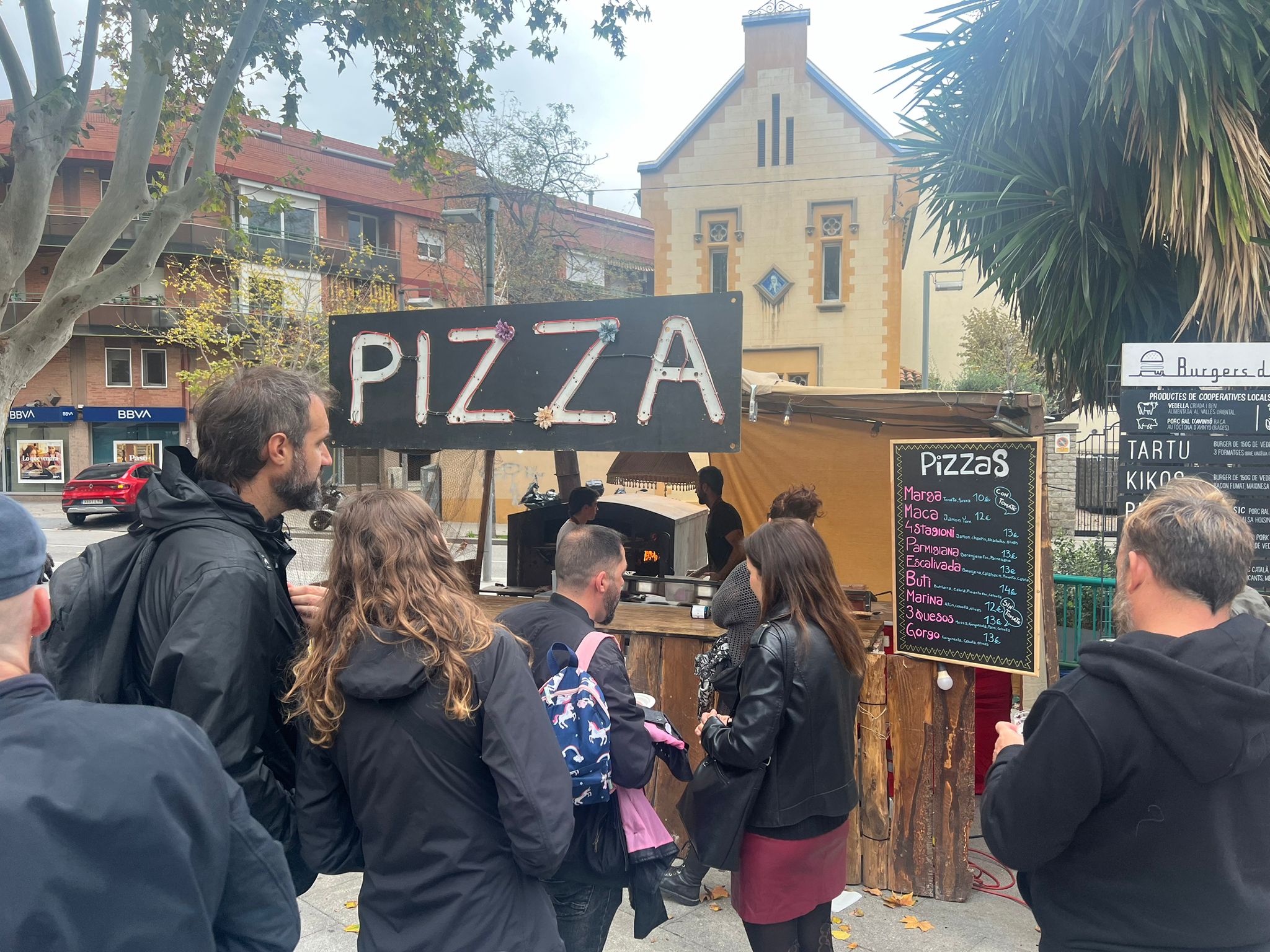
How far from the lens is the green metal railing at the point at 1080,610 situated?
20.3ft

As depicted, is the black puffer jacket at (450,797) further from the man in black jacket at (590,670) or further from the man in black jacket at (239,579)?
the man in black jacket at (590,670)

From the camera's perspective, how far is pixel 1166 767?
1697mm

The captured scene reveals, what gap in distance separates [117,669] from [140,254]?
21.5 ft

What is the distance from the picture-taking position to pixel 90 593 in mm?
1994

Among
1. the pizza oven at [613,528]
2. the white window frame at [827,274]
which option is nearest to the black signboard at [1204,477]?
the pizza oven at [613,528]

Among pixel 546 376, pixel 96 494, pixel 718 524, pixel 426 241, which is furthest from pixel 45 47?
pixel 426 241

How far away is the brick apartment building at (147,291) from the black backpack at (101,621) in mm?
29078

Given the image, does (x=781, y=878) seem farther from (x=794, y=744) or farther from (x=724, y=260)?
(x=724, y=260)

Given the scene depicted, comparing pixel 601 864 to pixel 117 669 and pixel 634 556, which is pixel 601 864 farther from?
pixel 634 556

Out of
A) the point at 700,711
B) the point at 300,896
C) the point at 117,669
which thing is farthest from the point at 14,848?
the point at 300,896

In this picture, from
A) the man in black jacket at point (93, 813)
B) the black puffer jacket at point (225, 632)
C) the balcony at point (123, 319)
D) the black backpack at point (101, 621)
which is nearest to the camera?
the man in black jacket at point (93, 813)

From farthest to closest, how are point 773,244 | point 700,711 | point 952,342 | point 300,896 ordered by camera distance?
point 952,342
point 773,244
point 300,896
point 700,711

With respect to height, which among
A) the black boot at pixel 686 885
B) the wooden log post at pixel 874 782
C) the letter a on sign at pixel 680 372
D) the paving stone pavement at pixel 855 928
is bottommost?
the paving stone pavement at pixel 855 928

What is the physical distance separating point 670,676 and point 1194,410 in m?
3.10
